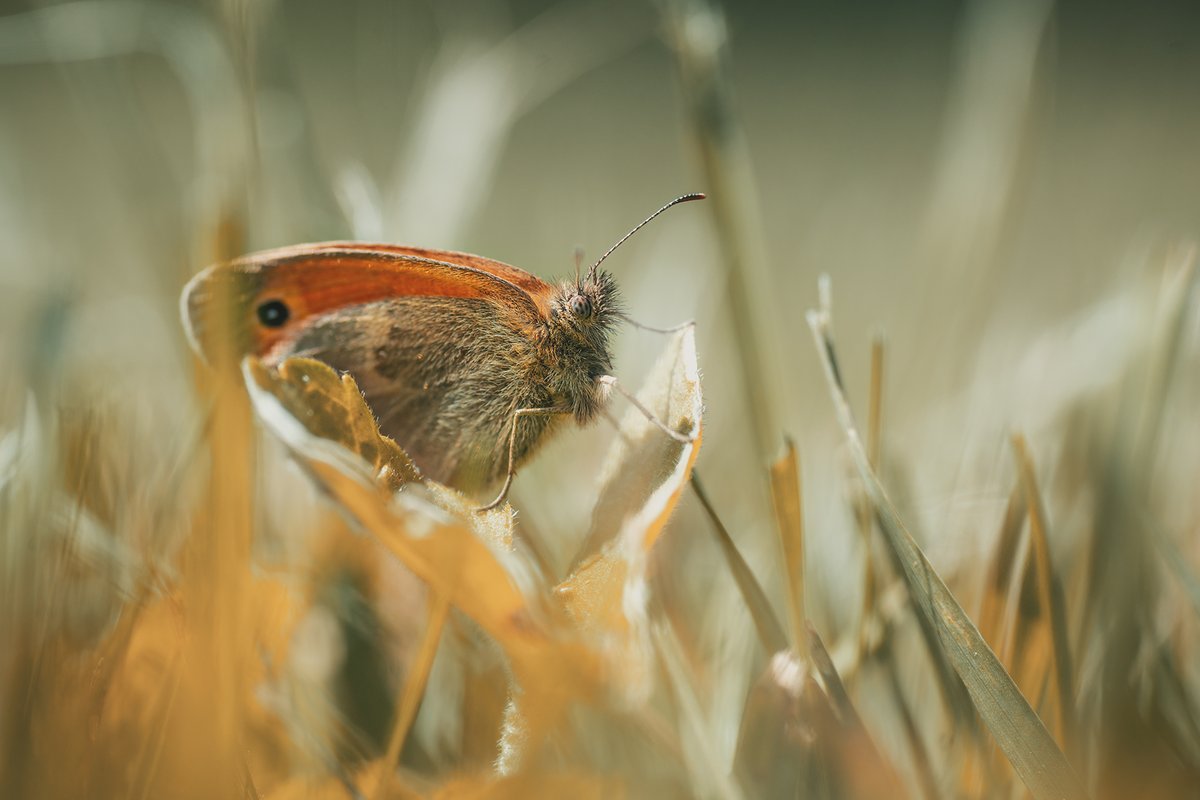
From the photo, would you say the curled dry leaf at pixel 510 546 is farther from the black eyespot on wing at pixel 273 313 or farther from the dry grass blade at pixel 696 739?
the black eyespot on wing at pixel 273 313

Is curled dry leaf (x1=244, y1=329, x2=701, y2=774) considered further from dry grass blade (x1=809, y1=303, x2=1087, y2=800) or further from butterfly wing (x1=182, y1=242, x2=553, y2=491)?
butterfly wing (x1=182, y1=242, x2=553, y2=491)

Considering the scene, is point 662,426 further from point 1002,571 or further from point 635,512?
point 1002,571

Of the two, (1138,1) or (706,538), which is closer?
(706,538)

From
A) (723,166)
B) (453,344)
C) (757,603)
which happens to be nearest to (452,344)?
(453,344)

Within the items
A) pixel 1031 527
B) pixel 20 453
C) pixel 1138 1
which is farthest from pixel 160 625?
pixel 1138 1

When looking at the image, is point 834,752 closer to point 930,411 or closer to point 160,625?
point 160,625

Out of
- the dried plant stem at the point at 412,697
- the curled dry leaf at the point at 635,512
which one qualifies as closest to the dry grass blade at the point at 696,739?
the curled dry leaf at the point at 635,512

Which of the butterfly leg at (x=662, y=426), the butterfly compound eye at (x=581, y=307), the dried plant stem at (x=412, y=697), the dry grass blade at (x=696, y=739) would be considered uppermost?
the butterfly compound eye at (x=581, y=307)
